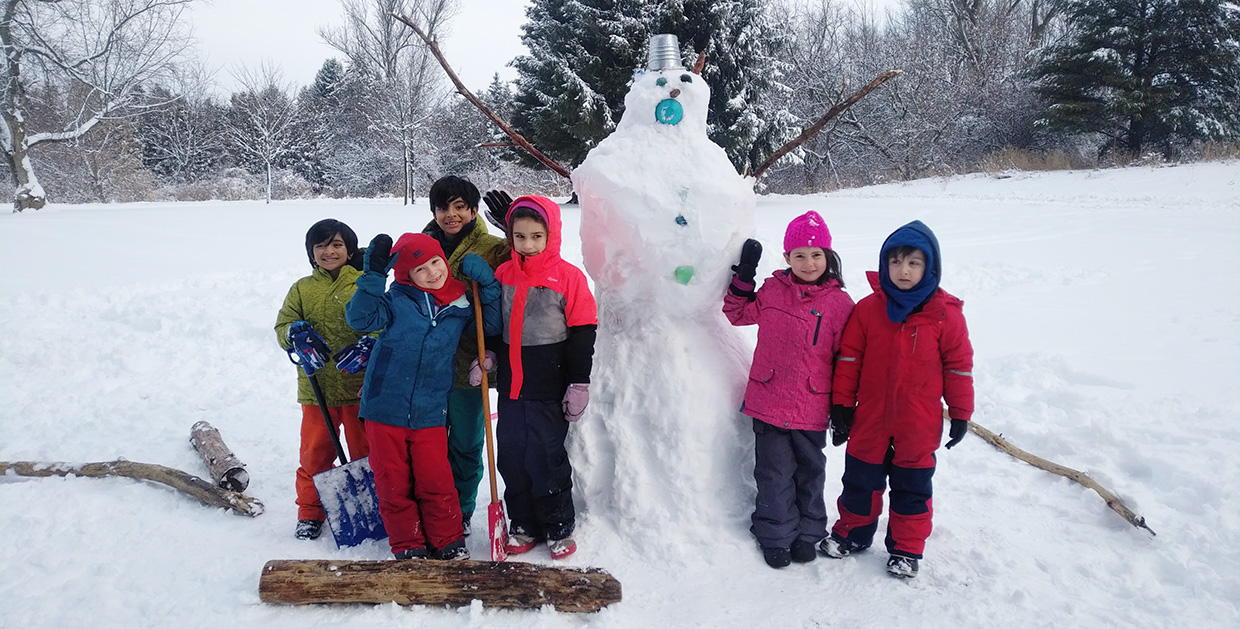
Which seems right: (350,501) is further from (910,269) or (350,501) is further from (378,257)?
(910,269)

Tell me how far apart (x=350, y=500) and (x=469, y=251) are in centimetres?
114

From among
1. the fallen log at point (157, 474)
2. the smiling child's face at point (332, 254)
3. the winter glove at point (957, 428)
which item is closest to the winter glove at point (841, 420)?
the winter glove at point (957, 428)

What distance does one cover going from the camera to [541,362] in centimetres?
243

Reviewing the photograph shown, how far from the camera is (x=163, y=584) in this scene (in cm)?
239

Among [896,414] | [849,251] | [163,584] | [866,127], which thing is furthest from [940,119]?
[163,584]

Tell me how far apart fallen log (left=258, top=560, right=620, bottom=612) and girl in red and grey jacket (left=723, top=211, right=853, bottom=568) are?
27.4 inches

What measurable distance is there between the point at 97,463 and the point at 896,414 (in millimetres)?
3669

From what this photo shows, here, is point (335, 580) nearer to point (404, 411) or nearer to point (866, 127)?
point (404, 411)

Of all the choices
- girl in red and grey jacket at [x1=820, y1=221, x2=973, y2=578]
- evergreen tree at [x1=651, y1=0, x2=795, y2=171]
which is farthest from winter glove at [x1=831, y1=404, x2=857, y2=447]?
evergreen tree at [x1=651, y1=0, x2=795, y2=171]

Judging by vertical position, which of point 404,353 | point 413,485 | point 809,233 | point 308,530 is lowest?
point 308,530

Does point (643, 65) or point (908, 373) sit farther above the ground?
point (643, 65)

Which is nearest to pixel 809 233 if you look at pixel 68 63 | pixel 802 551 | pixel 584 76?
pixel 802 551

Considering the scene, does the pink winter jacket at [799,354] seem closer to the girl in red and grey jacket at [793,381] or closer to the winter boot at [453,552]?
the girl in red and grey jacket at [793,381]

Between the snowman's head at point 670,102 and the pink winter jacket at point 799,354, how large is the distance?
76 cm
